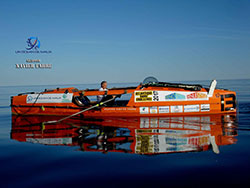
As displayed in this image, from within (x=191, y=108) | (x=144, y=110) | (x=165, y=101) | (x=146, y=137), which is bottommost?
(x=146, y=137)

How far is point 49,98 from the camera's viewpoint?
1259cm

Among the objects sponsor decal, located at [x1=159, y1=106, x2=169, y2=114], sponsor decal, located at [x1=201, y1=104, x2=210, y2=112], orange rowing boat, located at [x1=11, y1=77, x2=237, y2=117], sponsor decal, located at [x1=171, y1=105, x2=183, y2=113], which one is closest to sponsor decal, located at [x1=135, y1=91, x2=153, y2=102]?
orange rowing boat, located at [x1=11, y1=77, x2=237, y2=117]

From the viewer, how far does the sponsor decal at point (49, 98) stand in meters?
12.2

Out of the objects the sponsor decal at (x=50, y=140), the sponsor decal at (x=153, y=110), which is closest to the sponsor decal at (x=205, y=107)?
the sponsor decal at (x=153, y=110)

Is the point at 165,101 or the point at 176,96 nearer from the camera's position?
the point at 176,96

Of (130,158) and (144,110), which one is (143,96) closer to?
(144,110)

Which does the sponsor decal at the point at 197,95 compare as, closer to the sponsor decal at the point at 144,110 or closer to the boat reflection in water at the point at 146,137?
the boat reflection in water at the point at 146,137

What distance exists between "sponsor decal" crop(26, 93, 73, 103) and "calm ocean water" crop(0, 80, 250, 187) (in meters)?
4.40

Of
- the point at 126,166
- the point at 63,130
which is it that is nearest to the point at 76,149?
the point at 126,166

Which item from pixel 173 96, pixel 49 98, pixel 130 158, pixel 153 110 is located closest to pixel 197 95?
pixel 173 96

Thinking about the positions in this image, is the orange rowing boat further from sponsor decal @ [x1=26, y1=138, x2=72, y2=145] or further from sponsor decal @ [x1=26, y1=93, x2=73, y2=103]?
sponsor decal @ [x1=26, y1=138, x2=72, y2=145]

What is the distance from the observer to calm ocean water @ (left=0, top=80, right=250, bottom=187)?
3830 mm

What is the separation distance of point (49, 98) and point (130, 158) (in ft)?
30.2

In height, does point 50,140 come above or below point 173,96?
below
